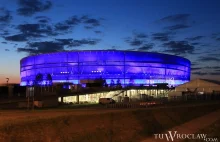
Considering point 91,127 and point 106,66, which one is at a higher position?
point 106,66

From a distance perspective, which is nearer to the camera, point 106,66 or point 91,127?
point 91,127

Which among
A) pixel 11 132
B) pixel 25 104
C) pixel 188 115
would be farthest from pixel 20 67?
pixel 11 132

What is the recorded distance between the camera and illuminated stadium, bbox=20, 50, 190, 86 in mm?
135250

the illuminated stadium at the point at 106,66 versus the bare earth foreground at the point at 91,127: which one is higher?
A: the illuminated stadium at the point at 106,66

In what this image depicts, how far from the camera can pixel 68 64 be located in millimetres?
138000

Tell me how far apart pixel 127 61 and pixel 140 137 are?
4433 inches

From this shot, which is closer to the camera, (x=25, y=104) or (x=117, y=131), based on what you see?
(x=117, y=131)

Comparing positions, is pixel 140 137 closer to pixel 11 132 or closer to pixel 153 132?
pixel 153 132

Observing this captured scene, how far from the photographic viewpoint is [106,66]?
13538 cm

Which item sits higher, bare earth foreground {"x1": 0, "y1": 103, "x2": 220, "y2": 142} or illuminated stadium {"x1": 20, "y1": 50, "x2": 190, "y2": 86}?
illuminated stadium {"x1": 20, "y1": 50, "x2": 190, "y2": 86}

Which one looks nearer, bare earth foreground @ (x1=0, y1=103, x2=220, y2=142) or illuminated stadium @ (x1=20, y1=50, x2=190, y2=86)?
bare earth foreground @ (x1=0, y1=103, x2=220, y2=142)

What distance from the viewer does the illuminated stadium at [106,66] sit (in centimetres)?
13525

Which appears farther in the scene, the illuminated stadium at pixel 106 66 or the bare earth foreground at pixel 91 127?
the illuminated stadium at pixel 106 66

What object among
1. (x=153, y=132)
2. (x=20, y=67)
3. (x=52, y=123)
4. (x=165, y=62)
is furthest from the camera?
(x=20, y=67)
